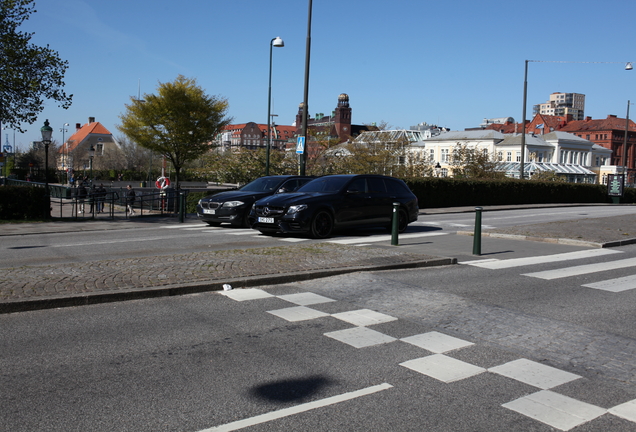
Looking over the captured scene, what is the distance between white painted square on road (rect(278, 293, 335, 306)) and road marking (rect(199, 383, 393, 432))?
2830 millimetres

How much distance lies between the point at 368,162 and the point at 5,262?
110 feet

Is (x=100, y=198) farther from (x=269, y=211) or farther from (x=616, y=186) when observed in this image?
(x=616, y=186)

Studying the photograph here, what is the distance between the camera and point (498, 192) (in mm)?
35312

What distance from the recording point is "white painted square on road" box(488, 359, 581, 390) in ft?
15.0

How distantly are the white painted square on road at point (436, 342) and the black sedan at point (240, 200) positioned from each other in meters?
11.3

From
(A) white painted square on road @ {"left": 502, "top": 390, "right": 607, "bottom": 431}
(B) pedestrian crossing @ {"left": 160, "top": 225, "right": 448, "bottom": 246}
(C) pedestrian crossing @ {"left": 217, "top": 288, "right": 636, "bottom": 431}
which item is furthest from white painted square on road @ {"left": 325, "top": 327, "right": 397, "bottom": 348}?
(B) pedestrian crossing @ {"left": 160, "top": 225, "right": 448, "bottom": 246}

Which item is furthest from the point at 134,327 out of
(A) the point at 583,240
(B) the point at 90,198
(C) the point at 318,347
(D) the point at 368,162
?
(D) the point at 368,162

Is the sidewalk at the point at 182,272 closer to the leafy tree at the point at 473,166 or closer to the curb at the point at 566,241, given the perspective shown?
the curb at the point at 566,241

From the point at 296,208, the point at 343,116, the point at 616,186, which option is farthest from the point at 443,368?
the point at 343,116

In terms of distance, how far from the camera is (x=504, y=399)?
4.20 meters

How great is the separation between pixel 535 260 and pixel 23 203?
16070 millimetres

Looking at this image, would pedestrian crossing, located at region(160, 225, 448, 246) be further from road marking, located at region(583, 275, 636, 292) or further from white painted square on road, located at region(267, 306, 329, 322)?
white painted square on road, located at region(267, 306, 329, 322)

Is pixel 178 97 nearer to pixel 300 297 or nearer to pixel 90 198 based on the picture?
pixel 90 198

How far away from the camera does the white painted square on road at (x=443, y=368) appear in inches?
→ 183
